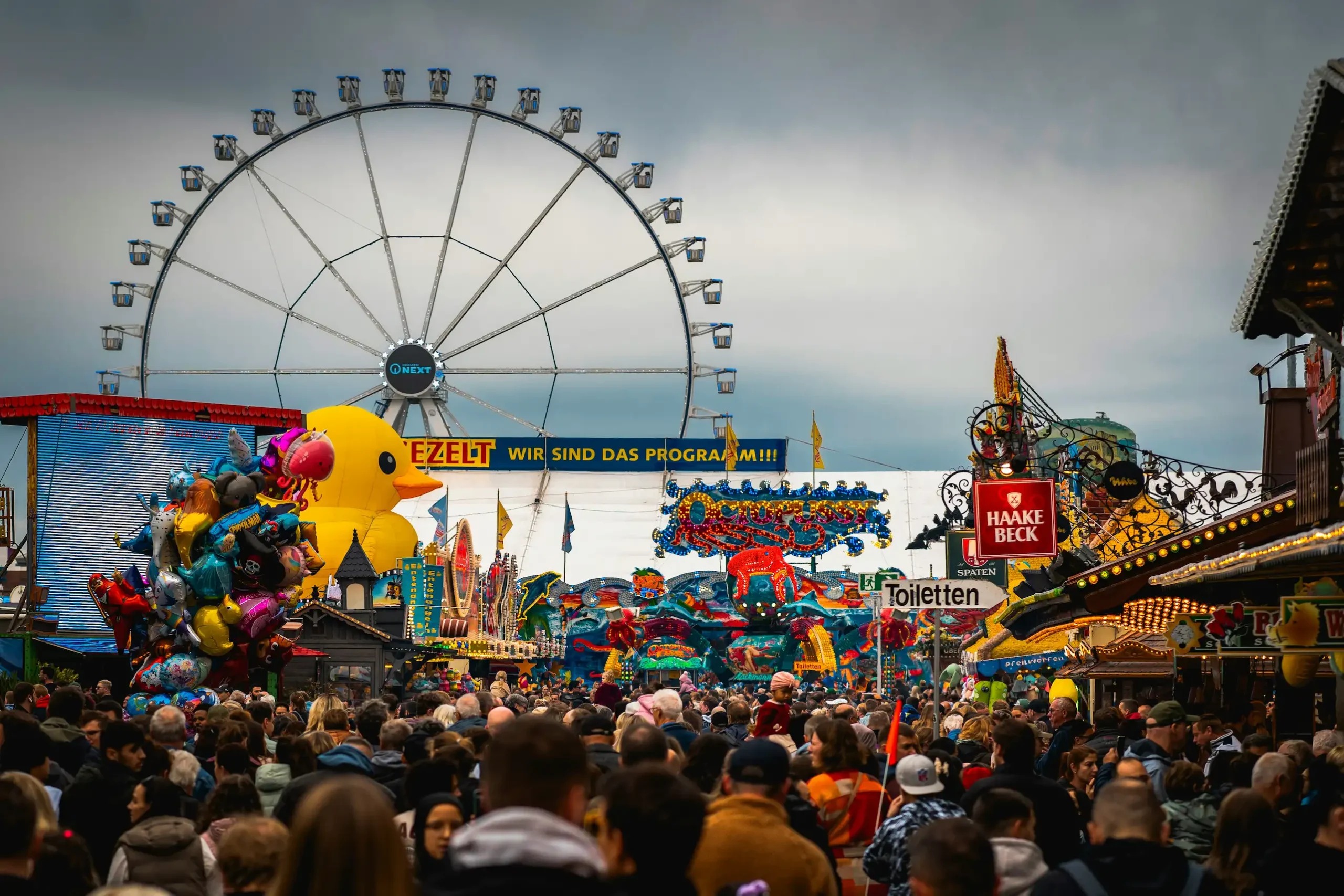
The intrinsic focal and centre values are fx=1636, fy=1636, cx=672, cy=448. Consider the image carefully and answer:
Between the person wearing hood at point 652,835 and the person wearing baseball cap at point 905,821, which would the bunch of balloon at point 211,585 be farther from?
the person wearing hood at point 652,835

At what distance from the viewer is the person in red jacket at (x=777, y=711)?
9766 millimetres

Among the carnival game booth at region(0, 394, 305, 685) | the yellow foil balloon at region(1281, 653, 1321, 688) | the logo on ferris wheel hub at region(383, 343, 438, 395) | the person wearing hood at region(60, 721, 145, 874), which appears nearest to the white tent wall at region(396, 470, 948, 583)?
the logo on ferris wheel hub at region(383, 343, 438, 395)

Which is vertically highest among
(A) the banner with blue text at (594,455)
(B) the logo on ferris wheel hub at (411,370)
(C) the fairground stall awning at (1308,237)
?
(B) the logo on ferris wheel hub at (411,370)

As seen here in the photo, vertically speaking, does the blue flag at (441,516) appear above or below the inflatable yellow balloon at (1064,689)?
above

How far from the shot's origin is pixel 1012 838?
4902mm

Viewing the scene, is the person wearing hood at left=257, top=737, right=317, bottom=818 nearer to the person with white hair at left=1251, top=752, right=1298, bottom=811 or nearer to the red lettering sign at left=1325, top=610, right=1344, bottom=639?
the person with white hair at left=1251, top=752, right=1298, bottom=811

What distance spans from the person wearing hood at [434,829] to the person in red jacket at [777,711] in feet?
14.4

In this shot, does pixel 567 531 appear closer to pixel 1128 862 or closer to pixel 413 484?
pixel 413 484

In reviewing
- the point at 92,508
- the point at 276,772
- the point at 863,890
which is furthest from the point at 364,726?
the point at 92,508

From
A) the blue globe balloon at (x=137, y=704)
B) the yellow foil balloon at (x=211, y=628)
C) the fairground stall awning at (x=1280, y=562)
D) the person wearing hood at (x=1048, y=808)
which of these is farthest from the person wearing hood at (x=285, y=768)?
the yellow foil balloon at (x=211, y=628)

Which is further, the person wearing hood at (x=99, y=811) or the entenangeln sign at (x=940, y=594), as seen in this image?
the entenangeln sign at (x=940, y=594)

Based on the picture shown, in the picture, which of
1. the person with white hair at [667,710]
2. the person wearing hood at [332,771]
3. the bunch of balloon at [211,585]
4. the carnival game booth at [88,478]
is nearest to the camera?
the person wearing hood at [332,771]

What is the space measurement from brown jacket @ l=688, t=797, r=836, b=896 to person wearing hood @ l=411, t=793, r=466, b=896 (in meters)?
0.96

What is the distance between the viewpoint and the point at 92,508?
2967 centimetres
